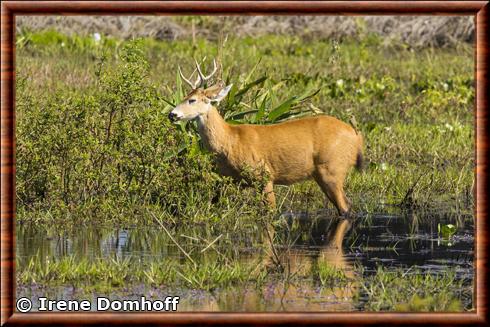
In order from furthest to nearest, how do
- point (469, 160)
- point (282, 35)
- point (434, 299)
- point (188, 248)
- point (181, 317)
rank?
point (282, 35), point (469, 160), point (188, 248), point (434, 299), point (181, 317)

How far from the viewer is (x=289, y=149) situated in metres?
12.0

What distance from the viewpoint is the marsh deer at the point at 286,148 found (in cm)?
1183

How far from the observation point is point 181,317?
7785 mm

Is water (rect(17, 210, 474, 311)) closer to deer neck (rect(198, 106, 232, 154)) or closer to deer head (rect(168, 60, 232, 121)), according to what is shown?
deer neck (rect(198, 106, 232, 154))

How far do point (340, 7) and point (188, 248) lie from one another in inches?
100

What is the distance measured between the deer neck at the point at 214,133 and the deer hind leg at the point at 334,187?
1026 millimetres

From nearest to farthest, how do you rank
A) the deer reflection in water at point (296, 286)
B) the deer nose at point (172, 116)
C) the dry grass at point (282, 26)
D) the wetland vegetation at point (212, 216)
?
the deer reflection in water at point (296, 286) < the wetland vegetation at point (212, 216) < the deer nose at point (172, 116) < the dry grass at point (282, 26)

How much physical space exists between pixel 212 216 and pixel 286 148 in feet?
4.12

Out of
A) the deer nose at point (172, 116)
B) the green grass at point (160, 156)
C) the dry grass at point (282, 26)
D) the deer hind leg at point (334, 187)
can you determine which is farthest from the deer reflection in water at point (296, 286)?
the dry grass at point (282, 26)

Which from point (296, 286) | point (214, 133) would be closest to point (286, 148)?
point (214, 133)

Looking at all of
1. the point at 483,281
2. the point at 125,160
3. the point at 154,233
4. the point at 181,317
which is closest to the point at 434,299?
the point at 483,281

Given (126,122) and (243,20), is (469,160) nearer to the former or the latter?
(126,122)

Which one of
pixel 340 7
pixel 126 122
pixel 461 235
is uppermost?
pixel 340 7

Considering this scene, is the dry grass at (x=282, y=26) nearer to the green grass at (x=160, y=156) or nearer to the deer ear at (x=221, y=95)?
the green grass at (x=160, y=156)
